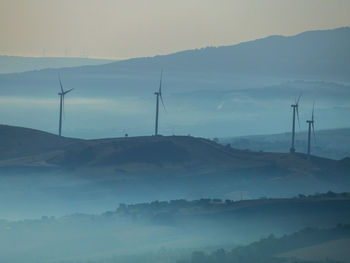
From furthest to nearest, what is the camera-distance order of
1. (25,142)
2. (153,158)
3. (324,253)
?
(25,142) < (153,158) < (324,253)

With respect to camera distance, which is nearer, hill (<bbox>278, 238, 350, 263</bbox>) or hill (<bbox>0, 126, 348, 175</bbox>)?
hill (<bbox>278, 238, 350, 263</bbox>)

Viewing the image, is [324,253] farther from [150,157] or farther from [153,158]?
[150,157]

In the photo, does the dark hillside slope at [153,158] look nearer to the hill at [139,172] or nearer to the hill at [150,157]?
the hill at [150,157]

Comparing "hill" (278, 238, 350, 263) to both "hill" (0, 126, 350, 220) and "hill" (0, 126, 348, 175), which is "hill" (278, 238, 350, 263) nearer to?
"hill" (0, 126, 350, 220)

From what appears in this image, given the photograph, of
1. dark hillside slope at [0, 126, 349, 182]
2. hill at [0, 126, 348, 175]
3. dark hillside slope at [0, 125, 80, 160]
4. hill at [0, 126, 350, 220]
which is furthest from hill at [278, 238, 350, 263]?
dark hillside slope at [0, 125, 80, 160]

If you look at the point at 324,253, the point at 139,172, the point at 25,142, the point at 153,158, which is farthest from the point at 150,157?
the point at 324,253

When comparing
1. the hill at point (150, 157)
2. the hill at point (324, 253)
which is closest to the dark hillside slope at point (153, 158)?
the hill at point (150, 157)

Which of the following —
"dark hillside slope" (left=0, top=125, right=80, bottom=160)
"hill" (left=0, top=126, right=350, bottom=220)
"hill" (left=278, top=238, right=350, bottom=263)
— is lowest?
"hill" (left=278, top=238, right=350, bottom=263)

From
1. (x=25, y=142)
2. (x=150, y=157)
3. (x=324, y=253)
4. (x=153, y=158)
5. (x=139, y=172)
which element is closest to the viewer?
(x=324, y=253)

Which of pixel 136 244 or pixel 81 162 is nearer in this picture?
pixel 136 244

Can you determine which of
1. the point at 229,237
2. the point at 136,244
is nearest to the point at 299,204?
the point at 229,237

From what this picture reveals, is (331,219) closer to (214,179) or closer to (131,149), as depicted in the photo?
(214,179)
